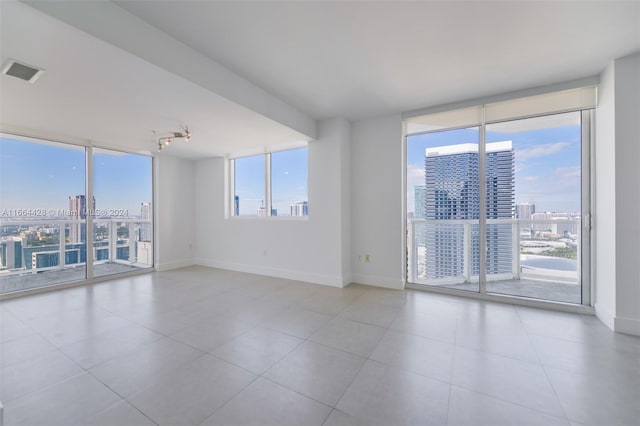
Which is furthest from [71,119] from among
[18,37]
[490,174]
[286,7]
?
[490,174]

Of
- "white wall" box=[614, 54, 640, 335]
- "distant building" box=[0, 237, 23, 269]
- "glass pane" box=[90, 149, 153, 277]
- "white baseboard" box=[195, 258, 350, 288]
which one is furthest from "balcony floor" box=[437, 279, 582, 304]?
"distant building" box=[0, 237, 23, 269]

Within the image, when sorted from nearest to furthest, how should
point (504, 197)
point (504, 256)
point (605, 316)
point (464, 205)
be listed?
1. point (605, 316)
2. point (504, 197)
3. point (504, 256)
4. point (464, 205)

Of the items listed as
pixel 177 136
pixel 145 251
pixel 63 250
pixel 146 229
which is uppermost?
pixel 177 136

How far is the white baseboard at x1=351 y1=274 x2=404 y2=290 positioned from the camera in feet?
12.9

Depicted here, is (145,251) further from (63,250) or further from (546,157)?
(546,157)

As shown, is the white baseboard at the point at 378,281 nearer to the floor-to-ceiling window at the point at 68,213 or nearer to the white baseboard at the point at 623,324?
the white baseboard at the point at 623,324

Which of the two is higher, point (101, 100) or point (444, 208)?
point (101, 100)

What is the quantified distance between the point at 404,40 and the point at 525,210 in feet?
9.15

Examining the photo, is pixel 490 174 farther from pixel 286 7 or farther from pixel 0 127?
pixel 0 127

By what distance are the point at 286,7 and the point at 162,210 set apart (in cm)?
495

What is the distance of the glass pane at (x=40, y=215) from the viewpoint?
3688 millimetres

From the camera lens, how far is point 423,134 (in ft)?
12.9

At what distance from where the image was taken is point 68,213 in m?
4.22

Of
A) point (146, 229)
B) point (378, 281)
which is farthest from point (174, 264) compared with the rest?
point (378, 281)
